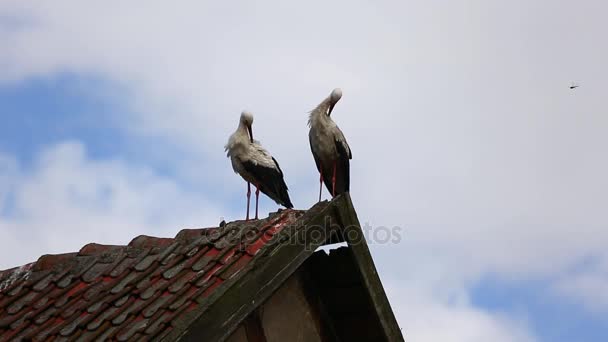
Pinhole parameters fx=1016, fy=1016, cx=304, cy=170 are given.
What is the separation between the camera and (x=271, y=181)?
11633 millimetres

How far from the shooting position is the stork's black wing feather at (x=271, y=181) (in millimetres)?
11445

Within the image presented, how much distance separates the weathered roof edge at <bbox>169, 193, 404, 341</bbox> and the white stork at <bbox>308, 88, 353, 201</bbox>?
5849 millimetres

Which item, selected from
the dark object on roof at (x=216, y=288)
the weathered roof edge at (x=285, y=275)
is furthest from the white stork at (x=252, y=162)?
the weathered roof edge at (x=285, y=275)

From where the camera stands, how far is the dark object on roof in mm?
4809

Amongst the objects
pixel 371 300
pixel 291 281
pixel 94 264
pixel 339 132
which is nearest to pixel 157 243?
pixel 94 264

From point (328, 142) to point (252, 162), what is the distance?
918mm

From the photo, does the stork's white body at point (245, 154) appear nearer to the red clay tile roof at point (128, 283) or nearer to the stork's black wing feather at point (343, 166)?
the stork's black wing feather at point (343, 166)

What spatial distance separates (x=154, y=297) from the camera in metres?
5.02

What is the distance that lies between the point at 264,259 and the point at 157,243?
3.37 feet

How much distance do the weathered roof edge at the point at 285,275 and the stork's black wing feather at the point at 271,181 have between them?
222 inches

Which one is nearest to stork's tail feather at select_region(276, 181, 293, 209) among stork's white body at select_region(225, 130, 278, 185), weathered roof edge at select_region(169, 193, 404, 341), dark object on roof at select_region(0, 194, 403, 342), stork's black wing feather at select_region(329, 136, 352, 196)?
stork's white body at select_region(225, 130, 278, 185)

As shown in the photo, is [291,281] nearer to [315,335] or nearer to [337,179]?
[315,335]

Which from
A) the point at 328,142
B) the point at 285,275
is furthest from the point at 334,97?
the point at 285,275

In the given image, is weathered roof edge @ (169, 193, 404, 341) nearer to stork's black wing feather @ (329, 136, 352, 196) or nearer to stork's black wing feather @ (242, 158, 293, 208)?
stork's black wing feather @ (242, 158, 293, 208)
